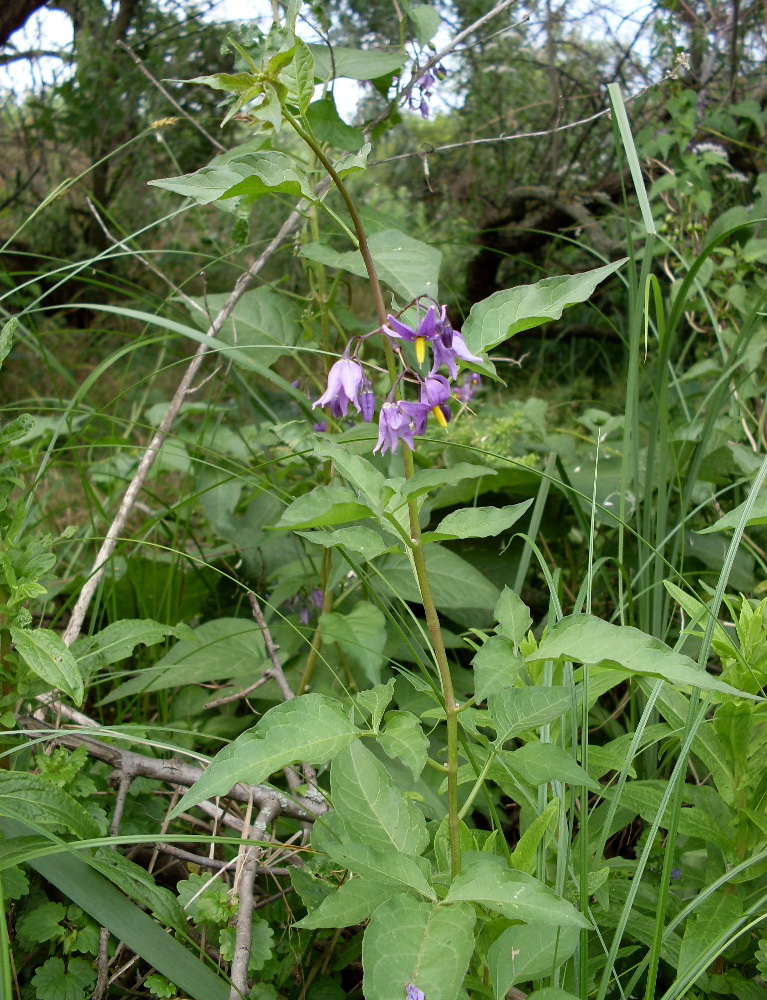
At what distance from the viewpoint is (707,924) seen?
926mm

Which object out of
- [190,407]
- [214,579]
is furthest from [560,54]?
[214,579]

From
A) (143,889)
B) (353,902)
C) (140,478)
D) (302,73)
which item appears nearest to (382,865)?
(353,902)

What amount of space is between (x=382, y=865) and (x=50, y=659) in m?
0.50

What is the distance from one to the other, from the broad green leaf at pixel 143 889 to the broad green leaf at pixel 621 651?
561 millimetres

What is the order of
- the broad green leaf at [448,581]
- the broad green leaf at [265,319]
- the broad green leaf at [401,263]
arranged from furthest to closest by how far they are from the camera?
the broad green leaf at [265,319]
the broad green leaf at [448,581]
the broad green leaf at [401,263]

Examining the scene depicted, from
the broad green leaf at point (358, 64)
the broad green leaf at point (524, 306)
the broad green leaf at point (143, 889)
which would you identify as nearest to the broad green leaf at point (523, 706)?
the broad green leaf at point (524, 306)

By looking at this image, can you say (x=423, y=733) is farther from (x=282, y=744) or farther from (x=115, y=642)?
(x=115, y=642)

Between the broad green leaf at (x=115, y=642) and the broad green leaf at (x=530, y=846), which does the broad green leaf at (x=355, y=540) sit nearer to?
the broad green leaf at (x=530, y=846)

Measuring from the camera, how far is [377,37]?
3.71 metres

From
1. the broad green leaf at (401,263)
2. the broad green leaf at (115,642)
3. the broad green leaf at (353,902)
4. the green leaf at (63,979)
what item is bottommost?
the green leaf at (63,979)

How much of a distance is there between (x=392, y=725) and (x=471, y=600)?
67 cm

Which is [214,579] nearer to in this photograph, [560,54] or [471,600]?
[471,600]

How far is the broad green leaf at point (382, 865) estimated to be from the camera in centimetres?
78

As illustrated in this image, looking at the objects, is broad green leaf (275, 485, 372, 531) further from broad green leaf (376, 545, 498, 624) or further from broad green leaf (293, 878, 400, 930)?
broad green leaf (376, 545, 498, 624)
